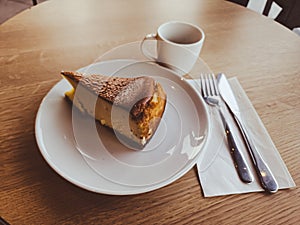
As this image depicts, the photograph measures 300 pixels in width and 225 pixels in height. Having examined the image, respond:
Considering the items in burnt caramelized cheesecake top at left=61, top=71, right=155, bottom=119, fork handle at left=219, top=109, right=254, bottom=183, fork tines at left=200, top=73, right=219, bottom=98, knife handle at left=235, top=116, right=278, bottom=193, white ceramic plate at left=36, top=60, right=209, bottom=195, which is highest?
burnt caramelized cheesecake top at left=61, top=71, right=155, bottom=119

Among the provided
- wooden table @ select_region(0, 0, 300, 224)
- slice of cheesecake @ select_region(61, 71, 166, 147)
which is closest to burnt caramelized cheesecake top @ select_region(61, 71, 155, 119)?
slice of cheesecake @ select_region(61, 71, 166, 147)

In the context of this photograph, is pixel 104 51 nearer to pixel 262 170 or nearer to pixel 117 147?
pixel 117 147

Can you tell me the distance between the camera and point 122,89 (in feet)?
1.74

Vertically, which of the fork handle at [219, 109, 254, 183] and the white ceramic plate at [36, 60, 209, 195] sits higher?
the fork handle at [219, 109, 254, 183]

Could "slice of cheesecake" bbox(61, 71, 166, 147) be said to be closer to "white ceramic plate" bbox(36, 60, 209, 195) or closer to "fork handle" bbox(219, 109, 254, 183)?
"white ceramic plate" bbox(36, 60, 209, 195)

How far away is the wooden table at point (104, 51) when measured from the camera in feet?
1.39

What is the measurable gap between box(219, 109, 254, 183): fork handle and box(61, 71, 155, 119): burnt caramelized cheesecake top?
155 mm

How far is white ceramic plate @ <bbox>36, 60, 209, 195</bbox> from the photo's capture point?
0.44m

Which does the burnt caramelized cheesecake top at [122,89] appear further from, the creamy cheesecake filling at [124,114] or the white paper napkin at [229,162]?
the white paper napkin at [229,162]

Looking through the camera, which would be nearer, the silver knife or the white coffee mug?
the silver knife

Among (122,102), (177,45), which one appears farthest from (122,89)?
(177,45)

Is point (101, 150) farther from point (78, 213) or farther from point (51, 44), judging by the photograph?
point (51, 44)

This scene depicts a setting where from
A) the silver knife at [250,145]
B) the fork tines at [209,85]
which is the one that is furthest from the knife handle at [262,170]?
the fork tines at [209,85]

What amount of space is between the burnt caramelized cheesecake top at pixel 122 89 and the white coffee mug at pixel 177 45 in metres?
0.13
